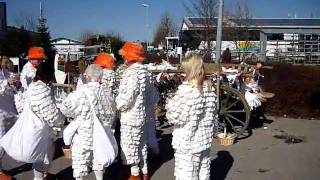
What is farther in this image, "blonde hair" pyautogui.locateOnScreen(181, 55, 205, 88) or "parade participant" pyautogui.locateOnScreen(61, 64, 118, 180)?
"parade participant" pyautogui.locateOnScreen(61, 64, 118, 180)

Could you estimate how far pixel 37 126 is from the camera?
5637 millimetres

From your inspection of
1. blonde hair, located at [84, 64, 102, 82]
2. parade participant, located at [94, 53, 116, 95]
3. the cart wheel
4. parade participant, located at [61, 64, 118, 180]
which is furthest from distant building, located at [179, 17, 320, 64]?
parade participant, located at [61, 64, 118, 180]

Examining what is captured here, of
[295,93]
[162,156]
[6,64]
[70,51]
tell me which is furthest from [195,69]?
[70,51]

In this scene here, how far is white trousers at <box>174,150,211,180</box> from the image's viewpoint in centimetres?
526

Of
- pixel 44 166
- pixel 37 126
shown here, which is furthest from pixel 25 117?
pixel 44 166

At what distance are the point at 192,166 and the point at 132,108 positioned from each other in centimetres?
133

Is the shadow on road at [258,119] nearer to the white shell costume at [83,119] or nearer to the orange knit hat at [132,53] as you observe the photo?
the orange knit hat at [132,53]

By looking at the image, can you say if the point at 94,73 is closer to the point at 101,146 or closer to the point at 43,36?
the point at 101,146

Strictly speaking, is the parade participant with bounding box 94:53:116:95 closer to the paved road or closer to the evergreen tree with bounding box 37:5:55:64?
the paved road

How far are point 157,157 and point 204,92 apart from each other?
2.79m

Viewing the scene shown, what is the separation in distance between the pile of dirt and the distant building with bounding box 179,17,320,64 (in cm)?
1065

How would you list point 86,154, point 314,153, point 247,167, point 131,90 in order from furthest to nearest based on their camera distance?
point 314,153 → point 247,167 → point 131,90 → point 86,154

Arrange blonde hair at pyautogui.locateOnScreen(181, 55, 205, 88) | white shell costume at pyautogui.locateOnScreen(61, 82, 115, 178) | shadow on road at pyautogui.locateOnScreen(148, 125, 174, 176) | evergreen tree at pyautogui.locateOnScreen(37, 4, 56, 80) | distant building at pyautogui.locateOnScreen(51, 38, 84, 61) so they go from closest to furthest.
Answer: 1. blonde hair at pyautogui.locateOnScreen(181, 55, 205, 88)
2. white shell costume at pyautogui.locateOnScreen(61, 82, 115, 178)
3. shadow on road at pyautogui.locateOnScreen(148, 125, 174, 176)
4. distant building at pyautogui.locateOnScreen(51, 38, 84, 61)
5. evergreen tree at pyautogui.locateOnScreen(37, 4, 56, 80)

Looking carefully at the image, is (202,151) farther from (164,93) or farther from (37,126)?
(164,93)
